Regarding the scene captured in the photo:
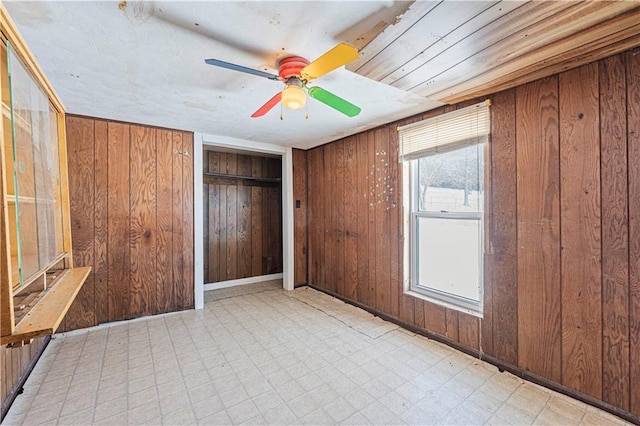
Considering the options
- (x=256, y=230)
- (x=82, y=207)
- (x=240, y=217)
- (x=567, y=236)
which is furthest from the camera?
(x=256, y=230)

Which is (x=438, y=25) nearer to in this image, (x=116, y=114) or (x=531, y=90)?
(x=531, y=90)

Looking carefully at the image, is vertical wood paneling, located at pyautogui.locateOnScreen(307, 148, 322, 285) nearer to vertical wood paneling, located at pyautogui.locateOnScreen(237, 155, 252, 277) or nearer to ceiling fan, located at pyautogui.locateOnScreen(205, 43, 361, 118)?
vertical wood paneling, located at pyautogui.locateOnScreen(237, 155, 252, 277)

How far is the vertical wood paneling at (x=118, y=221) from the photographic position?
296 cm

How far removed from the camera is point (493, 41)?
1.42m

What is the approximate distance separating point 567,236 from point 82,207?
4193 millimetres

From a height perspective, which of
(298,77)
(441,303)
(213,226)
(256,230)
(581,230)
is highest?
(298,77)

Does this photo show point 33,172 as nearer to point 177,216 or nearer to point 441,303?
point 177,216

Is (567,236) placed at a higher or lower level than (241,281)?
higher

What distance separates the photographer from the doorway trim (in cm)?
342

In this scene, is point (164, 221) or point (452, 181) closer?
point (452, 181)

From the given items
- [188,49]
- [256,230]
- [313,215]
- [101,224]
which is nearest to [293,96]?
[188,49]

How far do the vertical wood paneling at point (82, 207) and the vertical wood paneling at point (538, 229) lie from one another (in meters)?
3.92

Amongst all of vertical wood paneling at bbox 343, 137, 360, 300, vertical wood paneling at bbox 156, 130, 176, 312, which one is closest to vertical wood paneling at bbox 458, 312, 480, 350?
vertical wood paneling at bbox 343, 137, 360, 300

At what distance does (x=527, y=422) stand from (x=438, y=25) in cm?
222
